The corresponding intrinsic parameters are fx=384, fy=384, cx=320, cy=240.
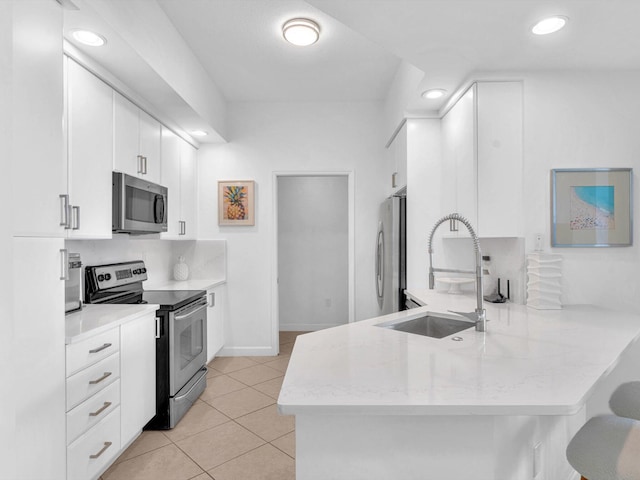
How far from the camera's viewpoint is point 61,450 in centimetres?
165

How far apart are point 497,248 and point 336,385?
2061 millimetres

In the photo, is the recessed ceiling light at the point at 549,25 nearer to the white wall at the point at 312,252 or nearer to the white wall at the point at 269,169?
the white wall at the point at 269,169

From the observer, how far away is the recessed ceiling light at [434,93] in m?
2.70

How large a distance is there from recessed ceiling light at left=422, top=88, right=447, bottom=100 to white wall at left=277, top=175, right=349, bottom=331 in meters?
2.58

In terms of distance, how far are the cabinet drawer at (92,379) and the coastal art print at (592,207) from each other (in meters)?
2.68

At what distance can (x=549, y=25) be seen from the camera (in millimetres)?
1891

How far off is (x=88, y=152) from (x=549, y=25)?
253 cm

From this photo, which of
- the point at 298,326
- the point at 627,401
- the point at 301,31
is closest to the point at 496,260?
the point at 627,401

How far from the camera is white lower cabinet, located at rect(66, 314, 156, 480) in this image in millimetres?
1754

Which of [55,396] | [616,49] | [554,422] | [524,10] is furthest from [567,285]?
[55,396]

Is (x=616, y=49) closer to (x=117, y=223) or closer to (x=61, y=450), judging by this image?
(x=117, y=223)

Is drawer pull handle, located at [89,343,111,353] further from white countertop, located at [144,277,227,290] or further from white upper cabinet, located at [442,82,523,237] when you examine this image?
white upper cabinet, located at [442,82,523,237]

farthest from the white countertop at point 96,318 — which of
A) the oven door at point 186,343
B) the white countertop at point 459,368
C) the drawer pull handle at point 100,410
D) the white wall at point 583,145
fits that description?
the white wall at point 583,145

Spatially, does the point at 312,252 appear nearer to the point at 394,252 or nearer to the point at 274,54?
the point at 394,252
